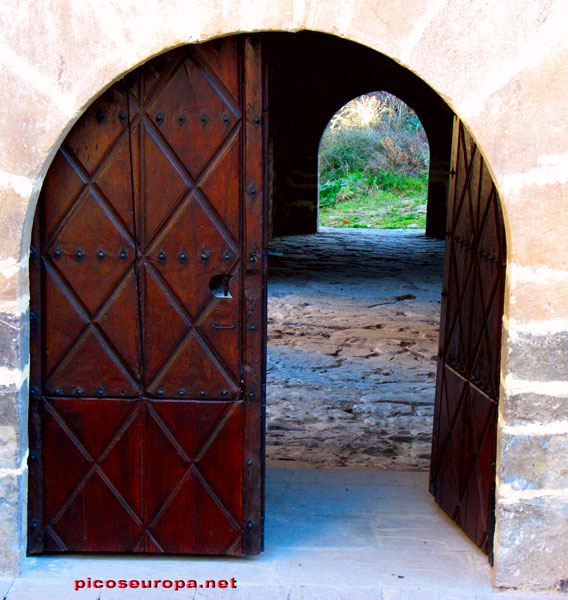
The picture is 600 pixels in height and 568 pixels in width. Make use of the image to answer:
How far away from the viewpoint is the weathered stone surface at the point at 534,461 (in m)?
3.19

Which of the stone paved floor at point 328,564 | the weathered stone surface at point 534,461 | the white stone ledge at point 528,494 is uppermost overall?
the weathered stone surface at point 534,461

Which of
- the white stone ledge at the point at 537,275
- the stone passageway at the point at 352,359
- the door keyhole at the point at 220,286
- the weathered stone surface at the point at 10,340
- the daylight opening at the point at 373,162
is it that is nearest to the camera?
the white stone ledge at the point at 537,275

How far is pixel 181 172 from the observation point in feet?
10.7

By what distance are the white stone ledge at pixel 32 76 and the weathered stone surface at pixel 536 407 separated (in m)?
2.11

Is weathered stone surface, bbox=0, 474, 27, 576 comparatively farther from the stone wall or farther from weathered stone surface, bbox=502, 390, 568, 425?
weathered stone surface, bbox=502, 390, 568, 425

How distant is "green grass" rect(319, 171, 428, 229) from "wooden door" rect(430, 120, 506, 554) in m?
13.4

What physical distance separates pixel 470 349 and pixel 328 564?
1202 millimetres

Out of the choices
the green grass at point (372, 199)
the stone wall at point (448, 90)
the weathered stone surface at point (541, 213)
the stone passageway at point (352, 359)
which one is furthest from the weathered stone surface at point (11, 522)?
the green grass at point (372, 199)

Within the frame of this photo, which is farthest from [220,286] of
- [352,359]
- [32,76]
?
[352,359]

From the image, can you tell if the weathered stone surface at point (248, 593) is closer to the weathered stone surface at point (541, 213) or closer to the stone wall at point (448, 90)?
the stone wall at point (448, 90)

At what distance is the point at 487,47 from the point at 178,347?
173 cm

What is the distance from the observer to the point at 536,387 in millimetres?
3158

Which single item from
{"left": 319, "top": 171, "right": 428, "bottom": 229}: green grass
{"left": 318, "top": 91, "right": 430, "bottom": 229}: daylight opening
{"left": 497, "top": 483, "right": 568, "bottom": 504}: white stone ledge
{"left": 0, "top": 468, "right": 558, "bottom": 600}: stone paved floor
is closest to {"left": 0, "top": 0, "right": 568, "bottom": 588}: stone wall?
{"left": 497, "top": 483, "right": 568, "bottom": 504}: white stone ledge

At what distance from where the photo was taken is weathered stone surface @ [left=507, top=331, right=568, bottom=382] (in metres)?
3.12
